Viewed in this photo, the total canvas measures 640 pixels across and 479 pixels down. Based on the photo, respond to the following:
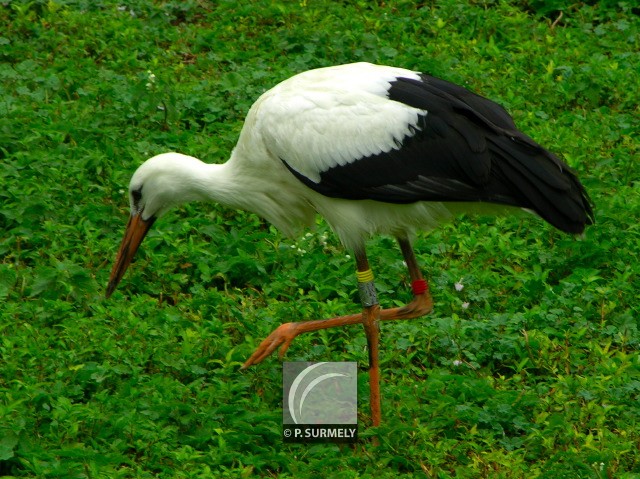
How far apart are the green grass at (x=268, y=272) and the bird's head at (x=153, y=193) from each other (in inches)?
8.9

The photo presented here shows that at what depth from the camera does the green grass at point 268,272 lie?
5586 mm

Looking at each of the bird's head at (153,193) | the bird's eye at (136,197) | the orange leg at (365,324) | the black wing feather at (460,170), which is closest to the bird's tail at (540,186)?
the black wing feather at (460,170)

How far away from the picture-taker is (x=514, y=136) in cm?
598

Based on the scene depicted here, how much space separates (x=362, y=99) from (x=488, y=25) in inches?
152

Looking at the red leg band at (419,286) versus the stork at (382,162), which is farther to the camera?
the red leg band at (419,286)

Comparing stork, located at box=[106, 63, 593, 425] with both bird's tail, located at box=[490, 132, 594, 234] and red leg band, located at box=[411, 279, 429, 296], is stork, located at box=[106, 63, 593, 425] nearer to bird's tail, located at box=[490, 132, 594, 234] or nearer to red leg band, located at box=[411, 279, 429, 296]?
bird's tail, located at box=[490, 132, 594, 234]

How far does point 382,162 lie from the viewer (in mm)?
5980

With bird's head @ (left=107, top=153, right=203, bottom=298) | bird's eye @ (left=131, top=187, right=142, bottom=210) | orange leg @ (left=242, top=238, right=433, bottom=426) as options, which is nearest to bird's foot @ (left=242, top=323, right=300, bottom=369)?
orange leg @ (left=242, top=238, right=433, bottom=426)

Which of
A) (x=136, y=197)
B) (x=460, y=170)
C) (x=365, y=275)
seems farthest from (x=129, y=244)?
(x=460, y=170)

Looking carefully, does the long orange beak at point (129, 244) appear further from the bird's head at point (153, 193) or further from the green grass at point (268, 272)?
the green grass at point (268, 272)

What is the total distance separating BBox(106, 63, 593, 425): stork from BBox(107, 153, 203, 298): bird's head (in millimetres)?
258

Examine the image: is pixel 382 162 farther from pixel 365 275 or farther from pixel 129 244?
pixel 129 244

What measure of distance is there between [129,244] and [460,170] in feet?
5.86

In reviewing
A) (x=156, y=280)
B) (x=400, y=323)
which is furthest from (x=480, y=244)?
(x=156, y=280)
